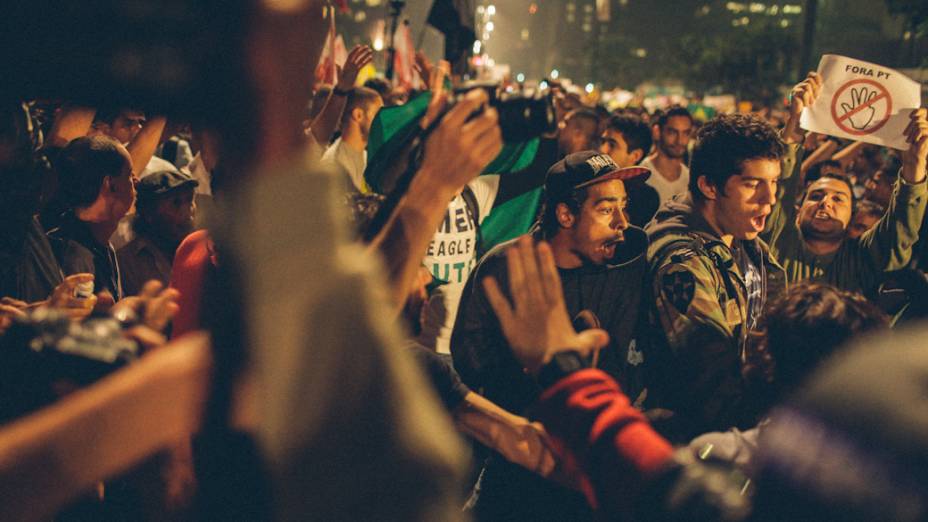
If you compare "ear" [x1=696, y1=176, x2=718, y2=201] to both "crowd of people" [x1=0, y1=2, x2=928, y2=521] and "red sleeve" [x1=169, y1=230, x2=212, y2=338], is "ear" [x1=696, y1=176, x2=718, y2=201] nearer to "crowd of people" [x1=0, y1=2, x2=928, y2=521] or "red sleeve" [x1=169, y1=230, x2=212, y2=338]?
"crowd of people" [x1=0, y1=2, x2=928, y2=521]

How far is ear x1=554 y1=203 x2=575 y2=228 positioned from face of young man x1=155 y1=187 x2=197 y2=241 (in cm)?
207

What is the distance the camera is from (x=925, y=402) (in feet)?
3.66

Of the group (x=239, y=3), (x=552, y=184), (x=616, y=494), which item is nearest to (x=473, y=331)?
(x=552, y=184)

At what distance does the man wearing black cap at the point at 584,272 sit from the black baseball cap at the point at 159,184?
1.85m

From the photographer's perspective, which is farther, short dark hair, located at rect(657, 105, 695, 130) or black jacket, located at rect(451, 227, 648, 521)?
short dark hair, located at rect(657, 105, 695, 130)

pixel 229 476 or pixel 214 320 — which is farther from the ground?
pixel 214 320

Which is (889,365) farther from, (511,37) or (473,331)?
(511,37)

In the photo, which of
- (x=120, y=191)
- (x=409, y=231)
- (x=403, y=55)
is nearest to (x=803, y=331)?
(x=409, y=231)

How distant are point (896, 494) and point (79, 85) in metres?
1.21

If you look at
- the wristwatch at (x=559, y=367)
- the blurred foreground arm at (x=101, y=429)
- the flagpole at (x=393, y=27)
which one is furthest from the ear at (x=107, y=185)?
the flagpole at (x=393, y=27)

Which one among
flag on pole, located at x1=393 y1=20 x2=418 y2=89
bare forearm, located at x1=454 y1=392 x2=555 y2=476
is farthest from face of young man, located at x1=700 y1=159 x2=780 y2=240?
flag on pole, located at x1=393 y1=20 x2=418 y2=89

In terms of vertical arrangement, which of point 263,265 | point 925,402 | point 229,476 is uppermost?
point 263,265

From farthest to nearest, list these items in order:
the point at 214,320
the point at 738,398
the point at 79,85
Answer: the point at 738,398, the point at 214,320, the point at 79,85

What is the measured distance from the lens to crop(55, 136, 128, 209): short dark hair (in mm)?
3688
